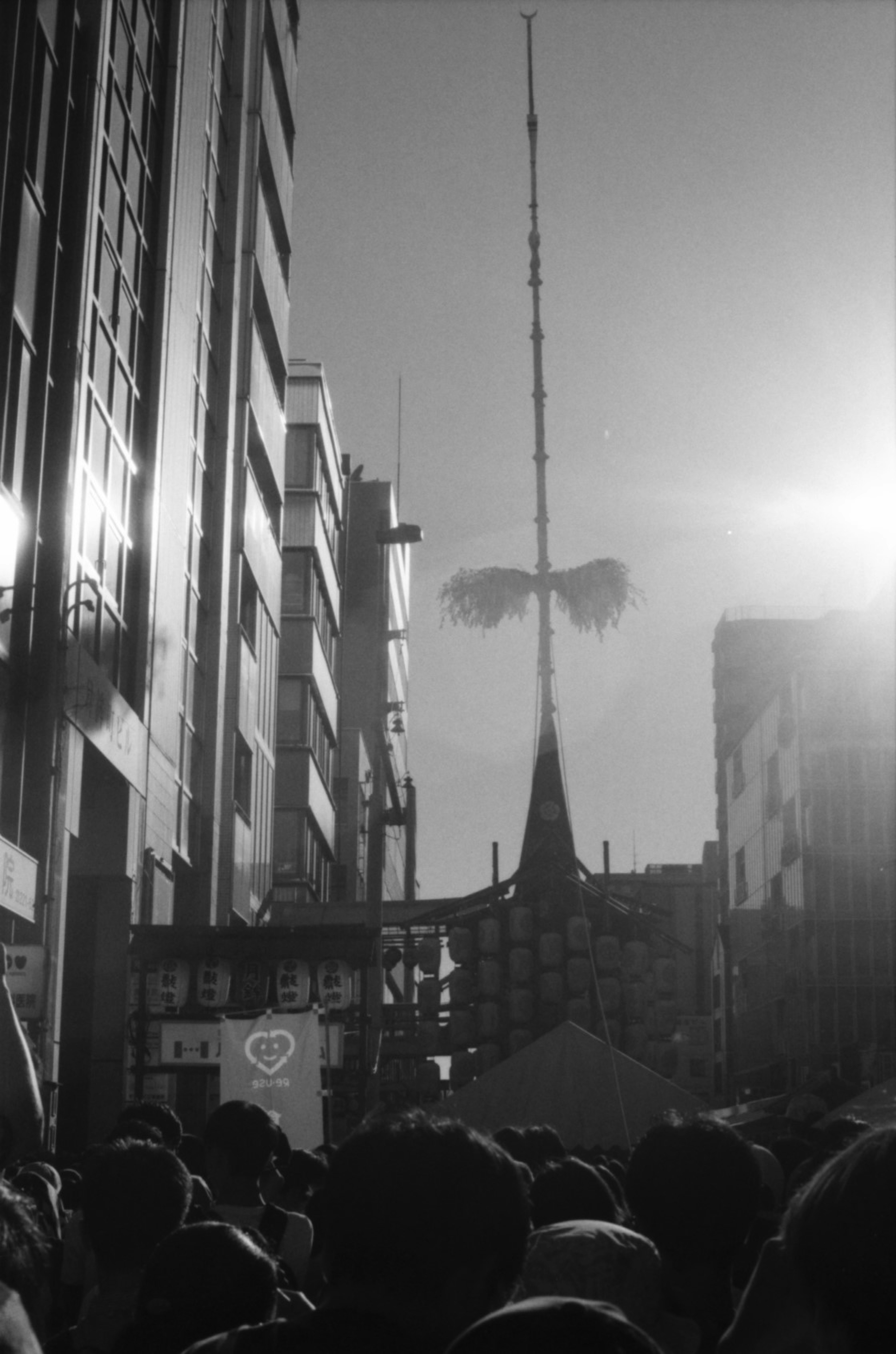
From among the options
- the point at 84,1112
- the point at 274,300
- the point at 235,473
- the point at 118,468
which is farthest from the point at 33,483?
the point at 274,300

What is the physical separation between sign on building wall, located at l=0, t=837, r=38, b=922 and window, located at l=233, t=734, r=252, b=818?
717 inches

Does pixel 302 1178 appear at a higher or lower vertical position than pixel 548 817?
lower

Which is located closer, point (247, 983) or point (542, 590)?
point (247, 983)

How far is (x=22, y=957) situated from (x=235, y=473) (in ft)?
69.7

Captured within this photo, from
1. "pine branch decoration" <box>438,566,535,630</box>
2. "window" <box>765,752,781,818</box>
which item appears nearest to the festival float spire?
"pine branch decoration" <box>438,566,535,630</box>

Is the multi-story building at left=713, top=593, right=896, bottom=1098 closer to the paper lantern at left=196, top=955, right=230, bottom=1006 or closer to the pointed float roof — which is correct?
the pointed float roof

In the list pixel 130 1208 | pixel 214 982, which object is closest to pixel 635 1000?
pixel 214 982

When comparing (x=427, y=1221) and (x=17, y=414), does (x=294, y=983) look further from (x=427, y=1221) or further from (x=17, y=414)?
(x=427, y=1221)

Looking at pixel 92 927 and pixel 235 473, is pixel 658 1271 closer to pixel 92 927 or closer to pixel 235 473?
pixel 92 927

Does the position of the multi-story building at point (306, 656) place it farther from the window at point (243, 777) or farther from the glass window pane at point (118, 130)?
the glass window pane at point (118, 130)

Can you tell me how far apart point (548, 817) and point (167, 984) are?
11833 millimetres

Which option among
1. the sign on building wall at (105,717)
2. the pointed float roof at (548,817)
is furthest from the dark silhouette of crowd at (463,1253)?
the pointed float roof at (548,817)

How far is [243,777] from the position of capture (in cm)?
4275

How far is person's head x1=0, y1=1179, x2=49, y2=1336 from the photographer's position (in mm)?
2701
